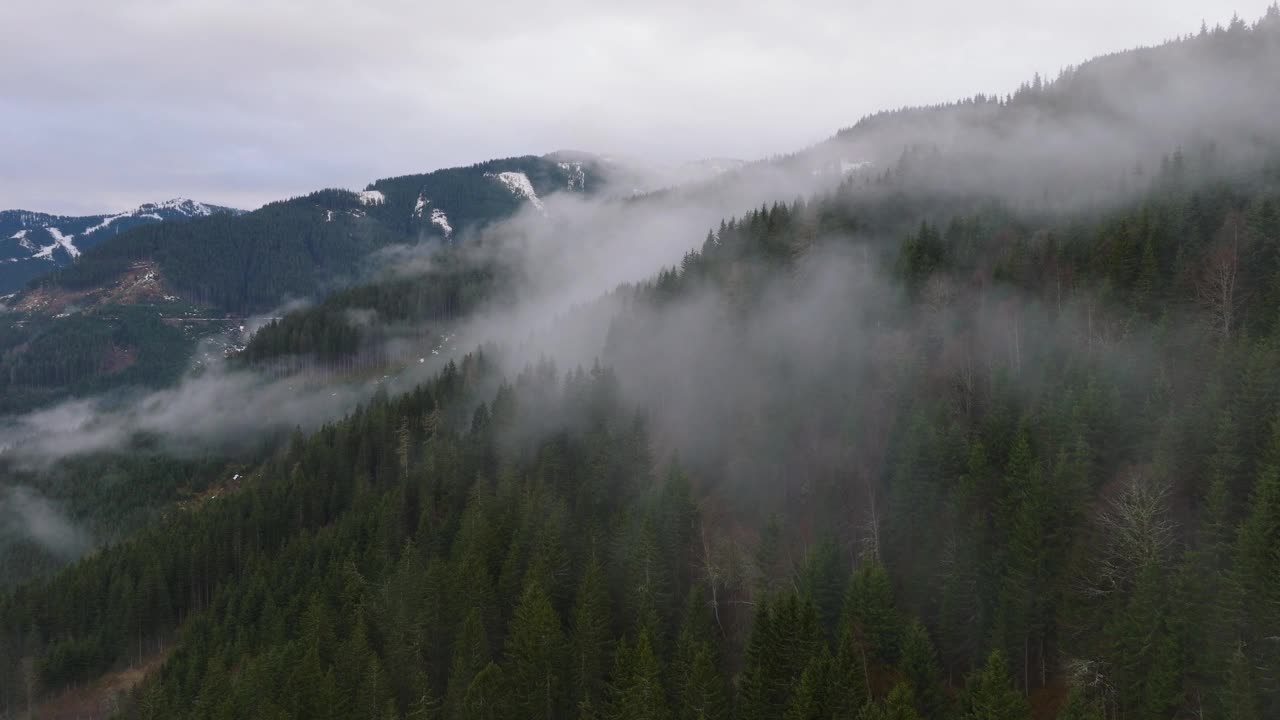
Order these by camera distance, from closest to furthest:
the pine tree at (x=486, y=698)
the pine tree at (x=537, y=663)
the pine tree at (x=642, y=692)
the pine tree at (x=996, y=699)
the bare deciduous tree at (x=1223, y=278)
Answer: the pine tree at (x=996, y=699) → the pine tree at (x=642, y=692) → the pine tree at (x=486, y=698) → the pine tree at (x=537, y=663) → the bare deciduous tree at (x=1223, y=278)

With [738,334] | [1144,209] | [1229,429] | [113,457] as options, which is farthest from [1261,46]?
[113,457]

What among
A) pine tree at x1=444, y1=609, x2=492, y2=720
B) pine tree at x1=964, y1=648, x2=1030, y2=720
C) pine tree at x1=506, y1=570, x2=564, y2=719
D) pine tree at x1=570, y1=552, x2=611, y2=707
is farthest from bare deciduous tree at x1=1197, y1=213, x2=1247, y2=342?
pine tree at x1=444, y1=609, x2=492, y2=720

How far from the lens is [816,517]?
71062mm

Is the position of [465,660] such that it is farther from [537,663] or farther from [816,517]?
[816,517]

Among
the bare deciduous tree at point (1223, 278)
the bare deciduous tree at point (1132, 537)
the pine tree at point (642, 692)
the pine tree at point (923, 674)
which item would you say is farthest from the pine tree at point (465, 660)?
the bare deciduous tree at point (1223, 278)

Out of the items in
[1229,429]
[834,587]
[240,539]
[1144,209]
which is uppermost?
[1144,209]

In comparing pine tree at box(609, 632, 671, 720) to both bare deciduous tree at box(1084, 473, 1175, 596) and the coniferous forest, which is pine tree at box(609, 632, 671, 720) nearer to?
the coniferous forest

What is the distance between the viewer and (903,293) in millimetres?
86312

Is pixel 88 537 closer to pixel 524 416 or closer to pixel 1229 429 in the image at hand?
pixel 524 416

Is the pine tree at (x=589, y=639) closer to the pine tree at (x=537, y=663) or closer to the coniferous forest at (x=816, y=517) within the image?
the coniferous forest at (x=816, y=517)

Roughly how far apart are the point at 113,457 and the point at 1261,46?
291m

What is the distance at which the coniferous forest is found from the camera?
45.3 m

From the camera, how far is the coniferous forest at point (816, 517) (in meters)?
45.3

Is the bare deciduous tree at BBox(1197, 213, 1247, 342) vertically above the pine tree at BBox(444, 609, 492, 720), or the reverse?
the bare deciduous tree at BBox(1197, 213, 1247, 342)
